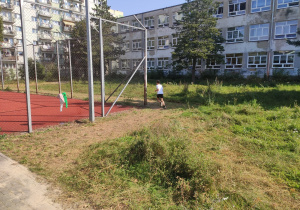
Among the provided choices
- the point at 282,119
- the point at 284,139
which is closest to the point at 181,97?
the point at 282,119

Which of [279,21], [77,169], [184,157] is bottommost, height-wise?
[77,169]

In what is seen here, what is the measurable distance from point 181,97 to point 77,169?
10.2 m

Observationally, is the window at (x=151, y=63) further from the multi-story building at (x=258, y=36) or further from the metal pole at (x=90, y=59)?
the metal pole at (x=90, y=59)

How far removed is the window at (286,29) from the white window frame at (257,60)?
8.08ft

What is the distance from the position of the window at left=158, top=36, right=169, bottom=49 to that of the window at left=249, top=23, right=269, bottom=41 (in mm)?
12803

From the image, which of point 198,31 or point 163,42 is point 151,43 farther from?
point 198,31

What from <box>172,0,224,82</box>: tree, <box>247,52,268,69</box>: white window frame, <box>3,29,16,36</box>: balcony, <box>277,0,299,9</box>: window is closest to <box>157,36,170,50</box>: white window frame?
<box>172,0,224,82</box>: tree

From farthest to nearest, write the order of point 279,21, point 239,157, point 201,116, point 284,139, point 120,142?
point 279,21
point 201,116
point 284,139
point 120,142
point 239,157

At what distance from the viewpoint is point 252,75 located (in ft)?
87.7

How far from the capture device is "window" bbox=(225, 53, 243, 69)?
28875 millimetres

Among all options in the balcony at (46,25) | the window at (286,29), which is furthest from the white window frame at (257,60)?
the balcony at (46,25)

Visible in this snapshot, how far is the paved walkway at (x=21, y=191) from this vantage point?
3035 mm

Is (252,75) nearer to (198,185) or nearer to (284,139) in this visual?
→ (284,139)

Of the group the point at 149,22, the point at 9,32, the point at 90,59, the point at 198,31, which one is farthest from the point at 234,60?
the point at 9,32
